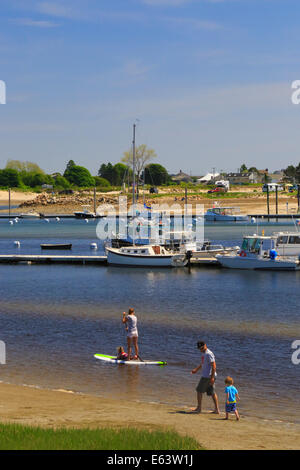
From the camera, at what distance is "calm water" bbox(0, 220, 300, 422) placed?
23953 mm

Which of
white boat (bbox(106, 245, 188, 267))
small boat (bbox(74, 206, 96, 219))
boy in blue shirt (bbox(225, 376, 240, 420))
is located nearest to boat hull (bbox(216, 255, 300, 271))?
white boat (bbox(106, 245, 188, 267))

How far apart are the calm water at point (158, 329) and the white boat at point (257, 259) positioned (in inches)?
34.4

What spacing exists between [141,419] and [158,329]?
52.8 ft

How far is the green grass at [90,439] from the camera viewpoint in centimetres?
1470

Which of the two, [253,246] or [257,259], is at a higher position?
[253,246]

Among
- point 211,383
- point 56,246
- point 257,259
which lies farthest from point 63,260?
point 211,383

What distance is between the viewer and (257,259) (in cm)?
5947

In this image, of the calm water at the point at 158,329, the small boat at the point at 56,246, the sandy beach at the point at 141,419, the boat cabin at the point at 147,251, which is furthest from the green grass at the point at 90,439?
the small boat at the point at 56,246

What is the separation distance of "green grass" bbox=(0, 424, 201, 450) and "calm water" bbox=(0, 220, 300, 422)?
18.4ft

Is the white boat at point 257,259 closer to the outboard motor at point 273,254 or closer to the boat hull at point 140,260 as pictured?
the outboard motor at point 273,254

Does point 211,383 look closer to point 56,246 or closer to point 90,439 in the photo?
point 90,439

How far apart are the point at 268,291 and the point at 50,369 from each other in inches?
1039

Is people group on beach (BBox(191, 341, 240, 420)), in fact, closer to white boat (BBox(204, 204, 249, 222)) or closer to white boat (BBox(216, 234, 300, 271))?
white boat (BBox(216, 234, 300, 271))

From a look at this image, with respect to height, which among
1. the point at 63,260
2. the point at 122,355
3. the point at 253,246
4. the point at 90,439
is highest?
the point at 253,246
